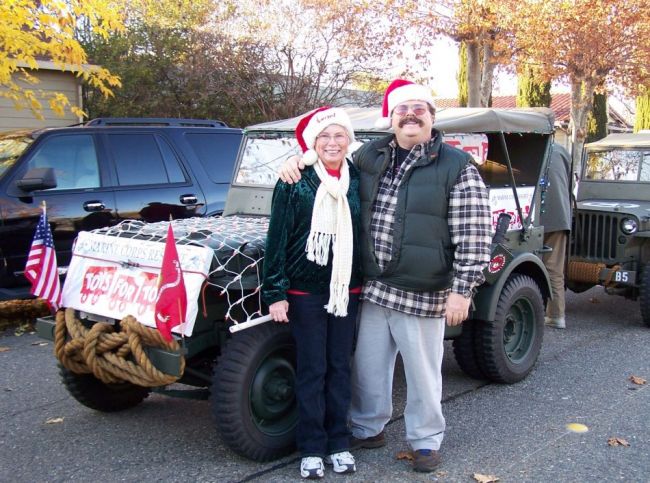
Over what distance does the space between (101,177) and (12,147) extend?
88cm

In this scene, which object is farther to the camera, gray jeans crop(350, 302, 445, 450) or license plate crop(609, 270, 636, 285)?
license plate crop(609, 270, 636, 285)

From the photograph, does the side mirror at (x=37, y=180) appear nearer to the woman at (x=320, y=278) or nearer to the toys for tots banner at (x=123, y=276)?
the toys for tots banner at (x=123, y=276)

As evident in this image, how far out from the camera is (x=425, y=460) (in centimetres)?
373

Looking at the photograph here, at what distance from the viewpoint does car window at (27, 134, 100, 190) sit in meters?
6.72

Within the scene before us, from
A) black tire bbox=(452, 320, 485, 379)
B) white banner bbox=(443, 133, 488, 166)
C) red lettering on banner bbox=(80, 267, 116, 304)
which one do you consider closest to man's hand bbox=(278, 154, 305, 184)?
red lettering on banner bbox=(80, 267, 116, 304)

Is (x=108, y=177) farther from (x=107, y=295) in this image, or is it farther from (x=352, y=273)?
(x=352, y=273)

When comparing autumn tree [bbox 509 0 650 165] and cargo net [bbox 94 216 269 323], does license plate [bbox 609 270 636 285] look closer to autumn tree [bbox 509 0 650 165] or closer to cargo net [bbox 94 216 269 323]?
cargo net [bbox 94 216 269 323]

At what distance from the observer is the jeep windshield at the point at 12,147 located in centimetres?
664

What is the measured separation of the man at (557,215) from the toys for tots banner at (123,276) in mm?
3696

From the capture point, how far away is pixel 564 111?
3416cm

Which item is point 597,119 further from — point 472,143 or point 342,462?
point 342,462

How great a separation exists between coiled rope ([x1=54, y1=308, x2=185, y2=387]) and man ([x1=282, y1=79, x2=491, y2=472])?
3.48 ft

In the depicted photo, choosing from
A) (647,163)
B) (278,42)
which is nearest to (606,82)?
(278,42)

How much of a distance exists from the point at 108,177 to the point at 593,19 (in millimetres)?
11433
